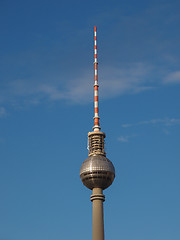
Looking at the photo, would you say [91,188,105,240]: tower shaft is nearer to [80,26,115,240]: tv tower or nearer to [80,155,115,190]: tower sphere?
[80,26,115,240]: tv tower

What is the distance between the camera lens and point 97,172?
128 m

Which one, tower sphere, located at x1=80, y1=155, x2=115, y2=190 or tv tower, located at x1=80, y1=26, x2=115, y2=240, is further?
tower sphere, located at x1=80, y1=155, x2=115, y2=190

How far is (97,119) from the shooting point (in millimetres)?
137875

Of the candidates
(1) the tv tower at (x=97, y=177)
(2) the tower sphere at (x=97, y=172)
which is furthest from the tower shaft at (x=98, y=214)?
(2) the tower sphere at (x=97, y=172)

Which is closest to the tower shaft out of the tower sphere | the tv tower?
the tv tower

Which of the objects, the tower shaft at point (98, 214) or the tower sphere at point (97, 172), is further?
the tower sphere at point (97, 172)

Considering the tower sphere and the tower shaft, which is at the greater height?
the tower sphere

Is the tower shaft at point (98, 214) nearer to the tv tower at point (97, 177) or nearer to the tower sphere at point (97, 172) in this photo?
the tv tower at point (97, 177)

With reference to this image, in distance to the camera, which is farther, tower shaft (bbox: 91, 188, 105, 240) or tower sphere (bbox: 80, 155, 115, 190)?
tower sphere (bbox: 80, 155, 115, 190)

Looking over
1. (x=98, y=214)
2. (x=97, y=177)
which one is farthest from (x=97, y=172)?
(x=98, y=214)

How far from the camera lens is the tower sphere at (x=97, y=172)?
128m

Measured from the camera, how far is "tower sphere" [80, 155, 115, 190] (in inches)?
5027

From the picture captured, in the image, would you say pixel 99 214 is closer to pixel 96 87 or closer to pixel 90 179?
pixel 90 179

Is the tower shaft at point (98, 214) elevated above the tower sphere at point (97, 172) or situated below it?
below
